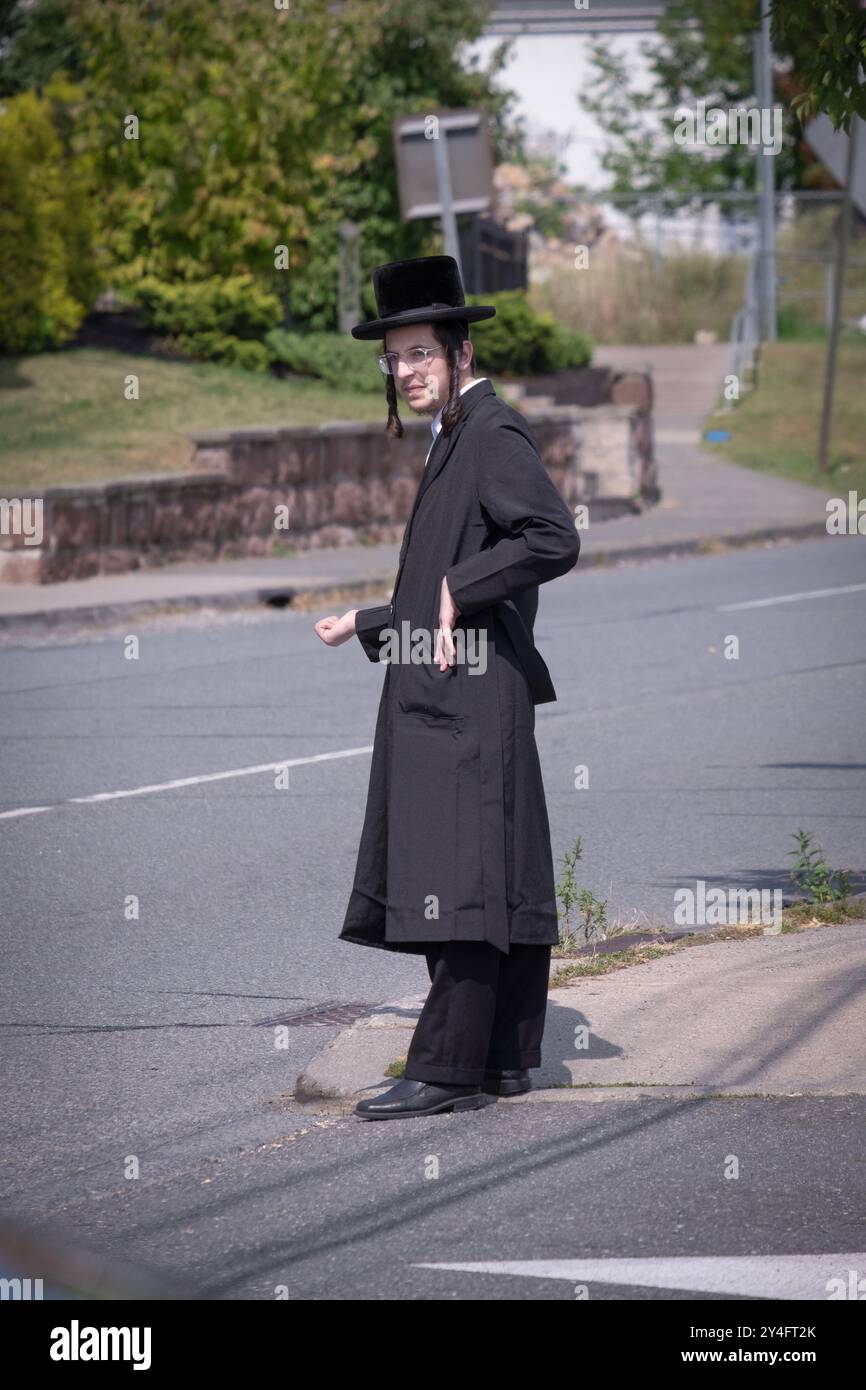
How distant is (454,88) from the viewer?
26.5m

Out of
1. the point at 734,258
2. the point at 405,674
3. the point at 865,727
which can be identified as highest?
the point at 734,258

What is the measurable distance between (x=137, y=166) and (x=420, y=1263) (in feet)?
66.3

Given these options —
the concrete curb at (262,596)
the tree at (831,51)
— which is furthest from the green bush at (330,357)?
the tree at (831,51)

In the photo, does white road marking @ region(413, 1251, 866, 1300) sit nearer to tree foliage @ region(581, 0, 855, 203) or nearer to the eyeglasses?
the eyeglasses

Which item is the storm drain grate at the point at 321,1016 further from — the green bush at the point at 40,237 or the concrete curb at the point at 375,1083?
the green bush at the point at 40,237

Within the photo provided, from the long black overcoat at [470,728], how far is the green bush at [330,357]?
1743cm

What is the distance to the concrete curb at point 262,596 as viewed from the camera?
48.5 ft

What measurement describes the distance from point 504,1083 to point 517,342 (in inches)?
809

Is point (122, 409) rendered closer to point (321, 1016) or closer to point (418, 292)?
point (321, 1016)

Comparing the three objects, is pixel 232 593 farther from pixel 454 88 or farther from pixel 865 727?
pixel 454 88

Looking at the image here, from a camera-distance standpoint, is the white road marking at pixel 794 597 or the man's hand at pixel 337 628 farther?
the white road marking at pixel 794 597

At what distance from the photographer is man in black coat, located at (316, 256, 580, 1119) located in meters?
4.86

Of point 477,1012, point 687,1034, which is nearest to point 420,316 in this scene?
point 477,1012

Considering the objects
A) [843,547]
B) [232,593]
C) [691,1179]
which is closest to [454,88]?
[843,547]
